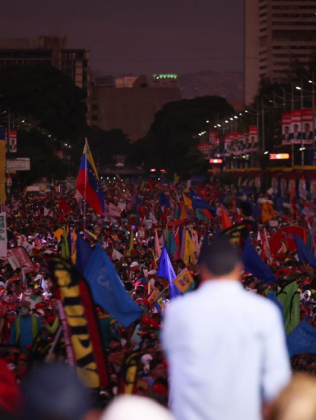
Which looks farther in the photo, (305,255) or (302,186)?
(302,186)

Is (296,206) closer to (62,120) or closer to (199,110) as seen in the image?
(62,120)

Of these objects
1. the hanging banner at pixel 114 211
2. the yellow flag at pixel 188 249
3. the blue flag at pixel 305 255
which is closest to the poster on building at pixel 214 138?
the hanging banner at pixel 114 211

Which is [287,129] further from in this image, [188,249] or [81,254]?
[81,254]

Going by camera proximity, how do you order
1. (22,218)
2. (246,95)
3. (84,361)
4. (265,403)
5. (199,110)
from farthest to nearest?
1. (246,95)
2. (199,110)
3. (22,218)
4. (84,361)
5. (265,403)

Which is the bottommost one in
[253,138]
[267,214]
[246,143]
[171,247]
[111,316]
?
[267,214]

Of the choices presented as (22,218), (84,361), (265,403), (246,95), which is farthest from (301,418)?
(246,95)

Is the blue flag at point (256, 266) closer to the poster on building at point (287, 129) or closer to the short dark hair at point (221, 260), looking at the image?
the short dark hair at point (221, 260)

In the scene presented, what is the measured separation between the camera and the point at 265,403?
509 cm

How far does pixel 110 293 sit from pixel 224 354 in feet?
14.5

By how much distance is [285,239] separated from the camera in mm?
26781

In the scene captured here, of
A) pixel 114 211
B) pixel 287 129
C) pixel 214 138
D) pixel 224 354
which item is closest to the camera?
pixel 224 354

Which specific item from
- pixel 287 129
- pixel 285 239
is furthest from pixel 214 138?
pixel 285 239

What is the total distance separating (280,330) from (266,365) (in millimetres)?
172

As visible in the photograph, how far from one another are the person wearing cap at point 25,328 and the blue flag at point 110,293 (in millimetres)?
2454
